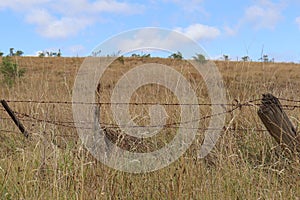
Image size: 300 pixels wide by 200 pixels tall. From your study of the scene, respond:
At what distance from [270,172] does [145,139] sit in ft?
4.53

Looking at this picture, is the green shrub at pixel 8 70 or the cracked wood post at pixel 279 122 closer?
the cracked wood post at pixel 279 122

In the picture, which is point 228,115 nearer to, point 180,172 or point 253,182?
point 253,182

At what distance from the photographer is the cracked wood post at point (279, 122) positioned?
3.35 meters

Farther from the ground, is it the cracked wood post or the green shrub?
the green shrub

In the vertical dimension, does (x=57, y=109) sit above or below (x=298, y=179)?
above

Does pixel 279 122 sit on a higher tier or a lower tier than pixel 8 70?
lower

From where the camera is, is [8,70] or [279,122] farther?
[8,70]

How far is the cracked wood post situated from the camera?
11.0 ft

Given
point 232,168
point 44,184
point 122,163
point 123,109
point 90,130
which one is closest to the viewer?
point 44,184

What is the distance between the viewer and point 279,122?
3.35 metres

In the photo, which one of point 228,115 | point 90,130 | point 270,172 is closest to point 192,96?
point 228,115

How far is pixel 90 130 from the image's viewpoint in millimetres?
4055

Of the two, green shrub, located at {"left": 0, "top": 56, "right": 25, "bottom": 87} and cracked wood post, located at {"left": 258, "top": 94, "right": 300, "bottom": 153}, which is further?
green shrub, located at {"left": 0, "top": 56, "right": 25, "bottom": 87}

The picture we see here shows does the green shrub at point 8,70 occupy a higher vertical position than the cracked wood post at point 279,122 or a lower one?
higher
